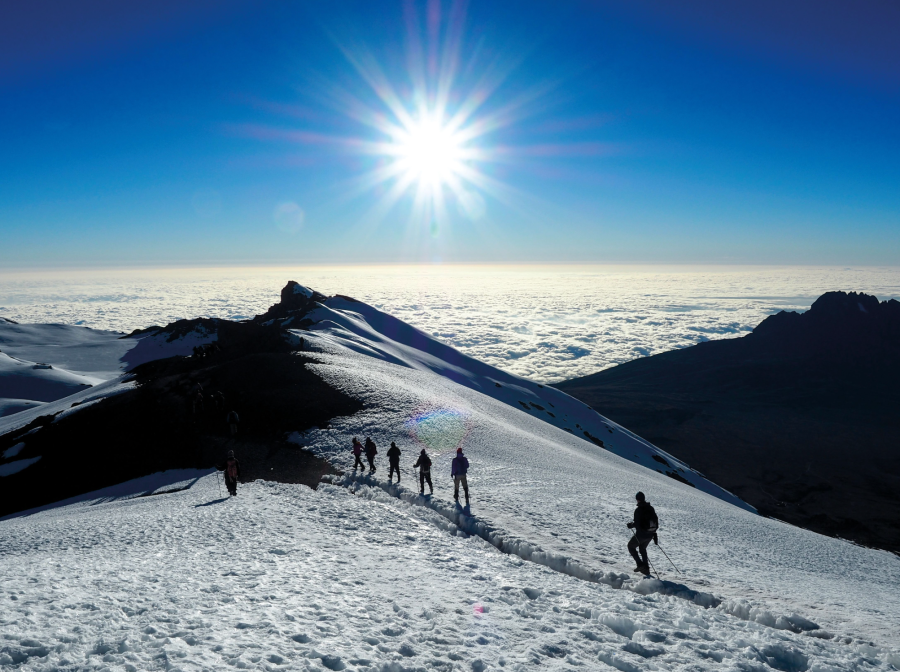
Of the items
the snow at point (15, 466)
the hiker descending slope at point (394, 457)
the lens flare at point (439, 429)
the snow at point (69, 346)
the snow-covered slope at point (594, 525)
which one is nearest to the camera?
the snow-covered slope at point (594, 525)

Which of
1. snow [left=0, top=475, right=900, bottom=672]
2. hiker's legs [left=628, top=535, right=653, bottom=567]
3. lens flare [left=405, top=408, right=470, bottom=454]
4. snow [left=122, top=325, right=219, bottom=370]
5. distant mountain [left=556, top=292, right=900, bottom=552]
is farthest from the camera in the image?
snow [left=122, top=325, right=219, bottom=370]

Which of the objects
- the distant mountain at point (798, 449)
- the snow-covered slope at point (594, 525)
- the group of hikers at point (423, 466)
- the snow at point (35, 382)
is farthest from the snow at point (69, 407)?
the distant mountain at point (798, 449)

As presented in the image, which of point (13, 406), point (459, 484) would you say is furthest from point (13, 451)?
point (13, 406)

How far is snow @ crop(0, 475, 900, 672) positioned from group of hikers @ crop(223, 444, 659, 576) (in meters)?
1.49

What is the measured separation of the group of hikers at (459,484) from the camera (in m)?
14.0

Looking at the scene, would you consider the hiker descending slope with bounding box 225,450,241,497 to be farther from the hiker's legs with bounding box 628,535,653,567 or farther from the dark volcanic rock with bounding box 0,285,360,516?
the hiker's legs with bounding box 628,535,653,567

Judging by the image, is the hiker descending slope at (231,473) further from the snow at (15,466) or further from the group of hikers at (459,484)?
the snow at (15,466)

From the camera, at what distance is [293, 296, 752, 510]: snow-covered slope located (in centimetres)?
6662

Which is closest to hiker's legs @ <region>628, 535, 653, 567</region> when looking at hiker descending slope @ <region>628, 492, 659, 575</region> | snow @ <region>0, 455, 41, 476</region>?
hiker descending slope @ <region>628, 492, 659, 575</region>

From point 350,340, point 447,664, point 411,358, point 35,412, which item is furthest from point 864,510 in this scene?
point 35,412

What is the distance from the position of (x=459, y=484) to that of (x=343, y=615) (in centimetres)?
1455

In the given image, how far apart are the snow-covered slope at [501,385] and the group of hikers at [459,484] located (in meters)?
36.3

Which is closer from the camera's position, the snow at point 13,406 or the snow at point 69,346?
the snow at point 13,406

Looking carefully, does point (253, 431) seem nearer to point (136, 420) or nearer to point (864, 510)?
point (136, 420)
